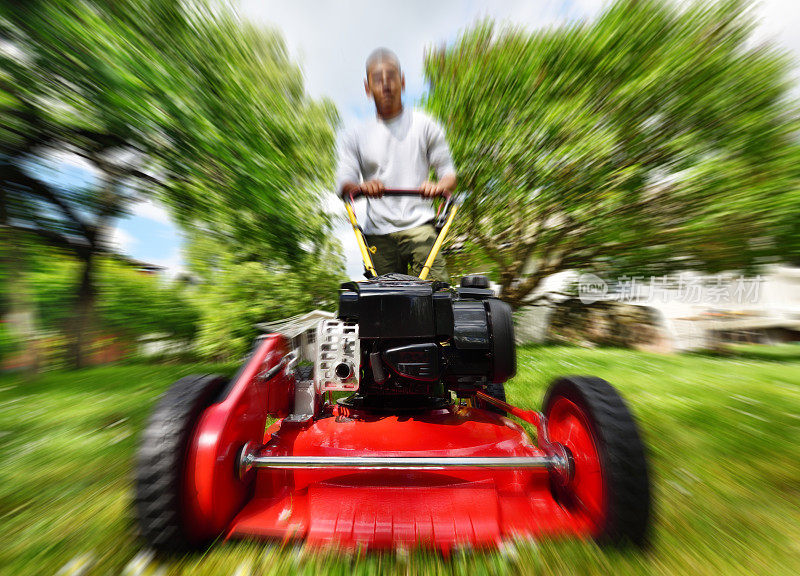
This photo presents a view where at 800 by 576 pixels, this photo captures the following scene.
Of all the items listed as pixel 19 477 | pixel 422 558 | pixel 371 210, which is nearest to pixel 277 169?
pixel 371 210

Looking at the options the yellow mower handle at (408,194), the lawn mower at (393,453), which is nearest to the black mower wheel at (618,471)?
the lawn mower at (393,453)

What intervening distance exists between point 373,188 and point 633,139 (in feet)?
22.8

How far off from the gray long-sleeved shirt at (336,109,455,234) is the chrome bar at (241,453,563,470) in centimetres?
138

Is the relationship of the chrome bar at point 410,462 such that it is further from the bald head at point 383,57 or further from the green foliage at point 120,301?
the green foliage at point 120,301

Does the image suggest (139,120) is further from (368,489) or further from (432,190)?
(368,489)

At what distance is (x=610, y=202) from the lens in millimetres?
7691

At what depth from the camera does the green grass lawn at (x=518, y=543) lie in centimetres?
129

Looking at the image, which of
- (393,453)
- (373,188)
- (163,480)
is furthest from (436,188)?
(163,480)

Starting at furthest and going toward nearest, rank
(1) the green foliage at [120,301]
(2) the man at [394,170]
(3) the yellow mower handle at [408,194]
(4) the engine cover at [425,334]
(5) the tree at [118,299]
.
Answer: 1. (1) the green foliage at [120,301]
2. (5) the tree at [118,299]
3. (2) the man at [394,170]
4. (3) the yellow mower handle at [408,194]
5. (4) the engine cover at [425,334]

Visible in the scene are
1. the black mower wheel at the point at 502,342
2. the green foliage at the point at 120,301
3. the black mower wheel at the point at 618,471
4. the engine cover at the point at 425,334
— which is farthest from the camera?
the green foliage at the point at 120,301

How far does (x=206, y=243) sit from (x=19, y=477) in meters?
5.25

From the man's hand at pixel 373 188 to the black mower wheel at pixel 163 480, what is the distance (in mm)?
1491

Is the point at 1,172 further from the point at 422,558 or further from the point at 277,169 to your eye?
the point at 422,558

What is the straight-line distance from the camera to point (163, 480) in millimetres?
1273
